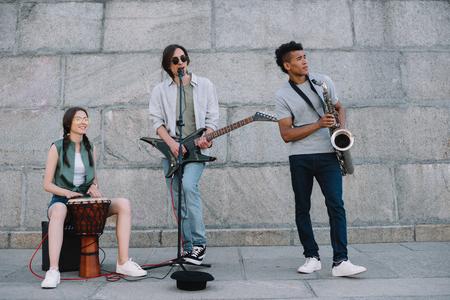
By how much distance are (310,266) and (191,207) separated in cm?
115

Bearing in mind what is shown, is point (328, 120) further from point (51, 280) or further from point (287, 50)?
point (51, 280)

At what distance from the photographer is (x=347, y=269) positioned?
2.89 meters

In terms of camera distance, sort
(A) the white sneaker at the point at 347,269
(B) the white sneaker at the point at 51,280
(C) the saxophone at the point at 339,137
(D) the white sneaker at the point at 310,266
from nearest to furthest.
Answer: (B) the white sneaker at the point at 51,280 → (A) the white sneaker at the point at 347,269 → (C) the saxophone at the point at 339,137 → (D) the white sneaker at the point at 310,266

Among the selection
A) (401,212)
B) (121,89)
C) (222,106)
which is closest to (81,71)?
(121,89)

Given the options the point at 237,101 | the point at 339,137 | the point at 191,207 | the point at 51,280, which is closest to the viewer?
the point at 51,280

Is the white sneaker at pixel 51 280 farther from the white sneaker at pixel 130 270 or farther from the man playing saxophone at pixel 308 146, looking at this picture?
the man playing saxophone at pixel 308 146

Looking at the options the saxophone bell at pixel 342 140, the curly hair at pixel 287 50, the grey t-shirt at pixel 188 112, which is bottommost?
the saxophone bell at pixel 342 140

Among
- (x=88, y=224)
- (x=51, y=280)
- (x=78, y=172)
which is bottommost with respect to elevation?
(x=51, y=280)

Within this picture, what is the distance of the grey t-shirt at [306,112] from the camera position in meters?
3.13

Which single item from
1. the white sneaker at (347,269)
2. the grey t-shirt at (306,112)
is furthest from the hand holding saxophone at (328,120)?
the white sneaker at (347,269)

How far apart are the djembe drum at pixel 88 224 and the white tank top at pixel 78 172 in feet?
1.00

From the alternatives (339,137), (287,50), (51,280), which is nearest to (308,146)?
(339,137)

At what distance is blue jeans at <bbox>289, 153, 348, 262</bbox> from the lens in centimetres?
301

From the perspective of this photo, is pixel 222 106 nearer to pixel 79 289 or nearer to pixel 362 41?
pixel 362 41
